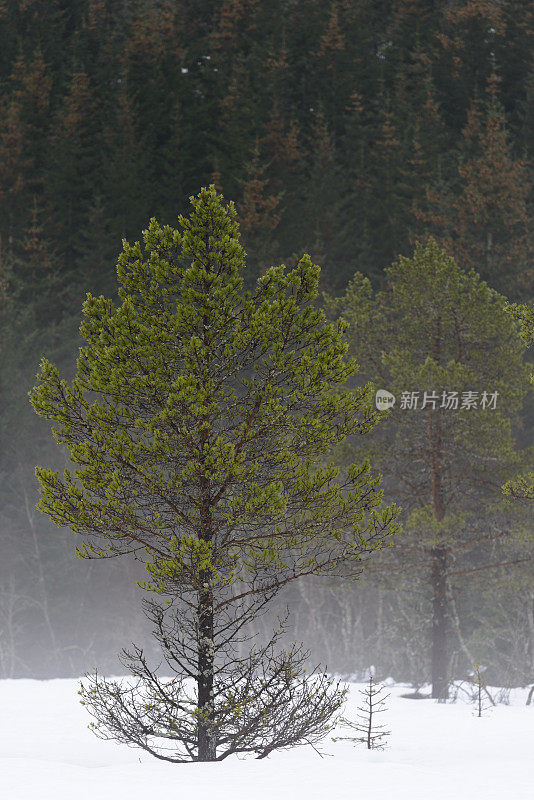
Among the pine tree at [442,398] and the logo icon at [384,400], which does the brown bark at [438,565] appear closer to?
the pine tree at [442,398]

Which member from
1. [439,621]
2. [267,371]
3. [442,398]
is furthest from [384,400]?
[267,371]

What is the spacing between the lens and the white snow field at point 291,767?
841 centimetres

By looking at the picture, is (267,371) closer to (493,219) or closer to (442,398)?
(442,398)

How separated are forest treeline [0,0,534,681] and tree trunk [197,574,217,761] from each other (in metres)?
12.1

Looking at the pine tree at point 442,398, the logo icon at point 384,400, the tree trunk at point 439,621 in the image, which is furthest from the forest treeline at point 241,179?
the logo icon at point 384,400

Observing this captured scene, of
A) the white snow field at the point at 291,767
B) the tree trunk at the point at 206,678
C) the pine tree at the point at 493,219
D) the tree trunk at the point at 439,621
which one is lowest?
the white snow field at the point at 291,767

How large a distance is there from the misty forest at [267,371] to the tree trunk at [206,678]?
0.10 feet

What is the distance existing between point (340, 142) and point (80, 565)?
80.0 feet

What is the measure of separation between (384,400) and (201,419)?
10.2 metres

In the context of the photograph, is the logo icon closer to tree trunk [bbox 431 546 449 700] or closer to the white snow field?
tree trunk [bbox 431 546 449 700]

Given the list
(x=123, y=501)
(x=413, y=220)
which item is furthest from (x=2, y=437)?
(x=123, y=501)

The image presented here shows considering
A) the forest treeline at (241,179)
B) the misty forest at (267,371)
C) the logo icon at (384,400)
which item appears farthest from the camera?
the forest treeline at (241,179)

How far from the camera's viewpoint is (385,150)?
40188 mm

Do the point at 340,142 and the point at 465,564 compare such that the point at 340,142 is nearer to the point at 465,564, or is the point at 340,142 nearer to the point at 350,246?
the point at 350,246
